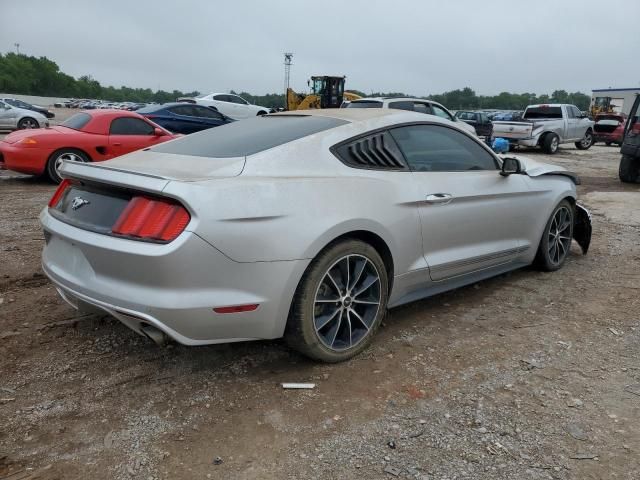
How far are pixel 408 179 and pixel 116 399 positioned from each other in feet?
6.99

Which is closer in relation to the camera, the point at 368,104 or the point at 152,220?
the point at 152,220

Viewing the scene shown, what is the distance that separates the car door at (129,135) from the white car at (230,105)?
36.5 ft

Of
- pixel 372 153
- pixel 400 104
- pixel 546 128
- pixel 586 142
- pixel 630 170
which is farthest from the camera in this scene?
pixel 586 142

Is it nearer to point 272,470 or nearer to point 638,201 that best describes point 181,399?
point 272,470

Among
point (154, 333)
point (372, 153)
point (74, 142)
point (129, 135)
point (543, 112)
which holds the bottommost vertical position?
point (154, 333)

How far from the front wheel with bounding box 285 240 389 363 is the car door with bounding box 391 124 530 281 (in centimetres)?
51

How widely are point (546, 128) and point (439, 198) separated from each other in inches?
664

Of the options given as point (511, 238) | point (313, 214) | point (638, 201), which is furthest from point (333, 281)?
point (638, 201)

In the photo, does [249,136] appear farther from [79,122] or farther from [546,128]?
[546,128]

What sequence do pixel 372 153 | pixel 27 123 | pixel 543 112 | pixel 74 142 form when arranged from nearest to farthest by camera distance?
pixel 372 153 → pixel 74 142 → pixel 27 123 → pixel 543 112

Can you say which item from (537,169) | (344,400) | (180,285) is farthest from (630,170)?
(180,285)

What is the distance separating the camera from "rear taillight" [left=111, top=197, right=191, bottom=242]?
8.00ft

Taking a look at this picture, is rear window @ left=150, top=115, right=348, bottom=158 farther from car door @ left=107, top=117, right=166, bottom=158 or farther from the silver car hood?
car door @ left=107, top=117, right=166, bottom=158

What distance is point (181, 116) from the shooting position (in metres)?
13.4
